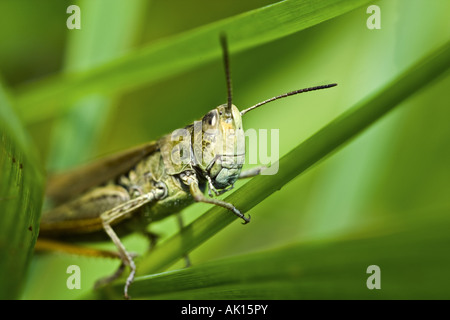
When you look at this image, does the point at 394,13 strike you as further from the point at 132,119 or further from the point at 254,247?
the point at 132,119

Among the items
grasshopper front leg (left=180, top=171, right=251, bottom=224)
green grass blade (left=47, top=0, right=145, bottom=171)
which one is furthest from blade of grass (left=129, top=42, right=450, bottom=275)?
green grass blade (left=47, top=0, right=145, bottom=171)

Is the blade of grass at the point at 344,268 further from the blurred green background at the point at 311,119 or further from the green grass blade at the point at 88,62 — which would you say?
the green grass blade at the point at 88,62

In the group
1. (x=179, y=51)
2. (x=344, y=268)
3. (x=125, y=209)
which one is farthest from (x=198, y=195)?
(x=344, y=268)

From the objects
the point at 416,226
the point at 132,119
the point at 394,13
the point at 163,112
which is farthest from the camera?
the point at 132,119

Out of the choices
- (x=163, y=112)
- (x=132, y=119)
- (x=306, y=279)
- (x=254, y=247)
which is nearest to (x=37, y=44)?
(x=132, y=119)

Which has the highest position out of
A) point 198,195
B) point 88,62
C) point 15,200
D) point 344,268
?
point 88,62

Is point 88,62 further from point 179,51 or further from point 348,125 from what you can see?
point 348,125
